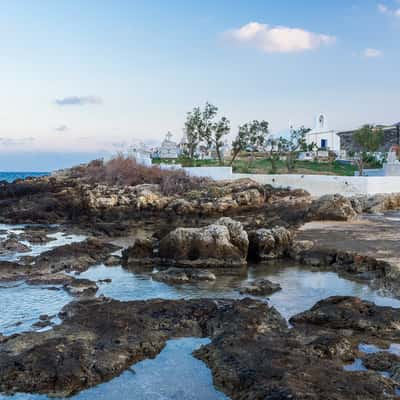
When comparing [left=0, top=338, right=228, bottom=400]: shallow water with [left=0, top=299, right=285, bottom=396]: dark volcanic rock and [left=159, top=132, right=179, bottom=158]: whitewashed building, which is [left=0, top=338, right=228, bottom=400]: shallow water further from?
[left=159, top=132, right=179, bottom=158]: whitewashed building

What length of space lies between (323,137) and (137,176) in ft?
109

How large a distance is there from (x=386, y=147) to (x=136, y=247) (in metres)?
52.4

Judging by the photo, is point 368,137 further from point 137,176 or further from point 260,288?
point 260,288

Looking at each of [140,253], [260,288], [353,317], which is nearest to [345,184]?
[140,253]

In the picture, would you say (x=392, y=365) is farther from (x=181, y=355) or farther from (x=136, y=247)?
(x=136, y=247)

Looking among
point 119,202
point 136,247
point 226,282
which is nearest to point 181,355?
point 226,282

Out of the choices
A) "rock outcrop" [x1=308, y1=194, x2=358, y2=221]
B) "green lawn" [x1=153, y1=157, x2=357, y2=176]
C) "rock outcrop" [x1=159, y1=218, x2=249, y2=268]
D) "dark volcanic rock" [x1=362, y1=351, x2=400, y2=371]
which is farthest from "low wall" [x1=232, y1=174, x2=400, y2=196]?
"dark volcanic rock" [x1=362, y1=351, x2=400, y2=371]

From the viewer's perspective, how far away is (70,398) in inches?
344

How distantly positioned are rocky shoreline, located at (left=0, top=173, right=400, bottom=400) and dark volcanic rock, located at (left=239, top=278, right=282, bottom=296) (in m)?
0.03

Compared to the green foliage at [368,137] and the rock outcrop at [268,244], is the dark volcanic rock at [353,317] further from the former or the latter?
the green foliage at [368,137]

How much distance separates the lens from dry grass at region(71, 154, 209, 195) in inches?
1748

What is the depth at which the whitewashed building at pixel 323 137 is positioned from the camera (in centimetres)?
6962

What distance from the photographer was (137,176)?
47750mm

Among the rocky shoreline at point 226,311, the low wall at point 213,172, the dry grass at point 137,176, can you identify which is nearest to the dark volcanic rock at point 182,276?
the rocky shoreline at point 226,311
